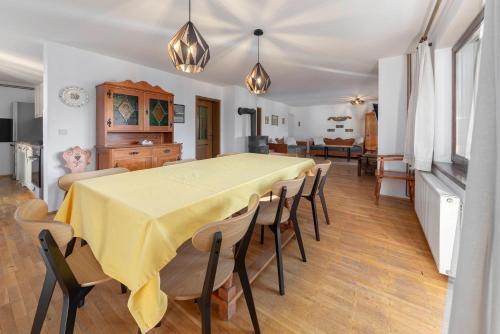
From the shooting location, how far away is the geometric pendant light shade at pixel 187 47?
5.86ft

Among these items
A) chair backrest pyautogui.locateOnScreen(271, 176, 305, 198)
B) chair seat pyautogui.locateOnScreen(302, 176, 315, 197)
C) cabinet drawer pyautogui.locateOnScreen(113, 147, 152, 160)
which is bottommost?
chair seat pyautogui.locateOnScreen(302, 176, 315, 197)

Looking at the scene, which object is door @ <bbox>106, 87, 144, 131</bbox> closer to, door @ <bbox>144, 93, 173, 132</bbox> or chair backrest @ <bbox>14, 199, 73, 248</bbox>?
door @ <bbox>144, 93, 173, 132</bbox>

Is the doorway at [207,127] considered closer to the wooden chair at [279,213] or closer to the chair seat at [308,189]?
the chair seat at [308,189]

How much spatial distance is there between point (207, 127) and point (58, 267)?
5334 millimetres

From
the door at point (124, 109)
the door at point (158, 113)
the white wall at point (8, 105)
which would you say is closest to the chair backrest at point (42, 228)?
the door at point (124, 109)

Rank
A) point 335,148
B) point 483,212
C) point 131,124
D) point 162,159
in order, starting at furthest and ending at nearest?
point 335,148, point 162,159, point 131,124, point 483,212

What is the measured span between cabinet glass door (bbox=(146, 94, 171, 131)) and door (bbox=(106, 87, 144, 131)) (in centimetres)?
14

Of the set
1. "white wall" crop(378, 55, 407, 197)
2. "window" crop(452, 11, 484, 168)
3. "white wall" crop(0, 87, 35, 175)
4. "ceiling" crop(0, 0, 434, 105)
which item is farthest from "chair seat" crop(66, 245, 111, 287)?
"white wall" crop(0, 87, 35, 175)

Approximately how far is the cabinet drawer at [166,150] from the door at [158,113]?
332 mm

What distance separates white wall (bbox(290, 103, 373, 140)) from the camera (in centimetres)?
945

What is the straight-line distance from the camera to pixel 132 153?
350cm

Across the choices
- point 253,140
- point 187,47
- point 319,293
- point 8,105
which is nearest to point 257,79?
point 187,47

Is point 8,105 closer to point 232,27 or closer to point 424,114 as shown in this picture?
point 232,27

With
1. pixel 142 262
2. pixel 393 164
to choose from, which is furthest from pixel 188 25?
pixel 393 164
